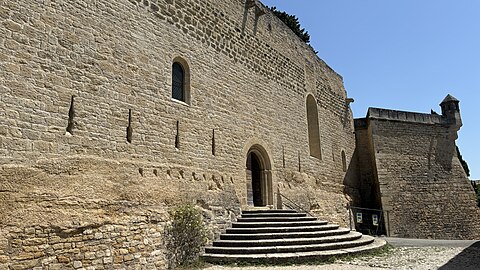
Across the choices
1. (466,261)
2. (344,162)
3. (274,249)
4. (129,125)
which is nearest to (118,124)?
(129,125)

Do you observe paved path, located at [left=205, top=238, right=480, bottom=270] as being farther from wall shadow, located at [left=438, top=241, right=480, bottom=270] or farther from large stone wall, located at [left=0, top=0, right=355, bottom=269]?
large stone wall, located at [left=0, top=0, right=355, bottom=269]

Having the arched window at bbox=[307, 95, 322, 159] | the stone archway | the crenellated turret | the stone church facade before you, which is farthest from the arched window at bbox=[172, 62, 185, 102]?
the crenellated turret

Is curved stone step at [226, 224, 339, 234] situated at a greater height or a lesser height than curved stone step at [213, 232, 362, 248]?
greater

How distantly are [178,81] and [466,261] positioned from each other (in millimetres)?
7738

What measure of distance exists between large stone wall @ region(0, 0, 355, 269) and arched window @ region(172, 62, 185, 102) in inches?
10.2

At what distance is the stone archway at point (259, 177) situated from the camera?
11.7m

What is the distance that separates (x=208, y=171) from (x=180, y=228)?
5.77ft

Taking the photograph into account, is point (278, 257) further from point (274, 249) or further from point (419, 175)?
point (419, 175)

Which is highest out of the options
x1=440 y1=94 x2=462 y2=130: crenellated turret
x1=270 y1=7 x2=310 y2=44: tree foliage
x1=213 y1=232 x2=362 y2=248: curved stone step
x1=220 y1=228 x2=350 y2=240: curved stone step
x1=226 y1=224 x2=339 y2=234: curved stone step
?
x1=270 y1=7 x2=310 y2=44: tree foliage

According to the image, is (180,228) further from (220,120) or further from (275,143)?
(275,143)

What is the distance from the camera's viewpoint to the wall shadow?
288 inches

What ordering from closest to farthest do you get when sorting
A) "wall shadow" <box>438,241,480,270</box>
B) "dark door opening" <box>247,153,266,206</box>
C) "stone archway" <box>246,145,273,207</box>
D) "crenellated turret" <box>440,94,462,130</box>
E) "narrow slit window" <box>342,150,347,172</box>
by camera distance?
"wall shadow" <box>438,241,480,270</box> < "stone archway" <box>246,145,273,207</box> < "dark door opening" <box>247,153,266,206</box> < "narrow slit window" <box>342,150,347,172</box> < "crenellated turret" <box>440,94,462,130</box>

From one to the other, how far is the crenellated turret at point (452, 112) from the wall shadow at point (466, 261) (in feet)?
41.0

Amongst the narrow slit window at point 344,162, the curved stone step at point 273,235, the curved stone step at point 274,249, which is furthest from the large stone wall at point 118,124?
the narrow slit window at point 344,162
